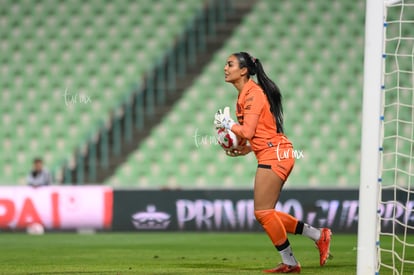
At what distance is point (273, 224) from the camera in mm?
Answer: 7758

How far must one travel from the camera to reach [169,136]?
18.7 m

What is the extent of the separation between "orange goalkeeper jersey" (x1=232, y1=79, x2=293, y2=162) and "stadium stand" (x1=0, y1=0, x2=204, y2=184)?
430 inches

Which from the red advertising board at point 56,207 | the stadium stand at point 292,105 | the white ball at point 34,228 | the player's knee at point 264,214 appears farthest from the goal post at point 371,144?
the stadium stand at point 292,105

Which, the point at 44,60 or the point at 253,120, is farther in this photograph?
the point at 44,60

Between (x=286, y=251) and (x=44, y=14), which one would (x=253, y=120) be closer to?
(x=286, y=251)

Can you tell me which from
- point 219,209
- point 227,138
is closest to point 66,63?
point 219,209

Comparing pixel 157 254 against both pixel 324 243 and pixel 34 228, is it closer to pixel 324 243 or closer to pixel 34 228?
pixel 324 243

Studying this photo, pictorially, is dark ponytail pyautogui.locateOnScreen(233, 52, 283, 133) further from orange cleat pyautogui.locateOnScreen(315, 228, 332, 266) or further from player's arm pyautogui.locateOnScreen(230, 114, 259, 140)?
orange cleat pyautogui.locateOnScreen(315, 228, 332, 266)

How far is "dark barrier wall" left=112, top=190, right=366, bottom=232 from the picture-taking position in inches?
610

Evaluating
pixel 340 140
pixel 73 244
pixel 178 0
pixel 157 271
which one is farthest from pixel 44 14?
pixel 157 271

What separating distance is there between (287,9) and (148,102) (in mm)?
3979

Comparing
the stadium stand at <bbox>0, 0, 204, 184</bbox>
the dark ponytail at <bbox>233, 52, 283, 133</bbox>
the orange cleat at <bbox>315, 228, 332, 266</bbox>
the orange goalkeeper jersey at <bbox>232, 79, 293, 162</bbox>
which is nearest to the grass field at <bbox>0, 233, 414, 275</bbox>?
the orange cleat at <bbox>315, 228, 332, 266</bbox>

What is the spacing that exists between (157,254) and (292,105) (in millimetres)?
8976

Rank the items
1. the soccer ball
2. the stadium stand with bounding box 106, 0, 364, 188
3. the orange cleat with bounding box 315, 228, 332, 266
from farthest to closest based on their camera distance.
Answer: the stadium stand with bounding box 106, 0, 364, 188 → the orange cleat with bounding box 315, 228, 332, 266 → the soccer ball
